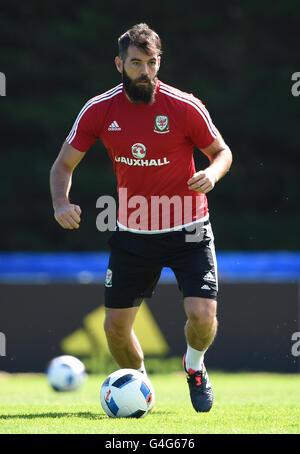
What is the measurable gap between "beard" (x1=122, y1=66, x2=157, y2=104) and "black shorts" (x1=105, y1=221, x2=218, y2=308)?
969 mm

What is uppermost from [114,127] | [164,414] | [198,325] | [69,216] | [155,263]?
[114,127]

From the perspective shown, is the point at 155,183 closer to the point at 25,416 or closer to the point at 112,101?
the point at 112,101

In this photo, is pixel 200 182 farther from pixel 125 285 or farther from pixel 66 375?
pixel 66 375

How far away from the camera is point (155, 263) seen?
6387 millimetres

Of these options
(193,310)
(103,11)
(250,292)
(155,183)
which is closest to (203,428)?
(193,310)

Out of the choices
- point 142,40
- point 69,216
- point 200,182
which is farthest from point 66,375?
point 142,40

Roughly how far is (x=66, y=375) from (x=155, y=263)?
124 inches

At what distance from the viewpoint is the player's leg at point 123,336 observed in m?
6.47

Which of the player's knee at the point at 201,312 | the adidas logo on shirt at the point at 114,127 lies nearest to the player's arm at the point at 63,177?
the adidas logo on shirt at the point at 114,127

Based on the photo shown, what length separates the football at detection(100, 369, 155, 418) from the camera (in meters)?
5.85

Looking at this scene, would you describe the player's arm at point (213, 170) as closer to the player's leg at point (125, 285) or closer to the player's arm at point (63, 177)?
the player's leg at point (125, 285)

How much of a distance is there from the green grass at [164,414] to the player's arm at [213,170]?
1.53m

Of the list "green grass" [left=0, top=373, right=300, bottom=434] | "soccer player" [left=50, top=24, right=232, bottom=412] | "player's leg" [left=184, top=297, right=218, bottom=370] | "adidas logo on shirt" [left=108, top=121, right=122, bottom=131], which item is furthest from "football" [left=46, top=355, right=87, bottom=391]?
"adidas logo on shirt" [left=108, top=121, right=122, bottom=131]

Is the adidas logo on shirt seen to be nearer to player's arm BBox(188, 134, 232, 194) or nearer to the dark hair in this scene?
the dark hair
